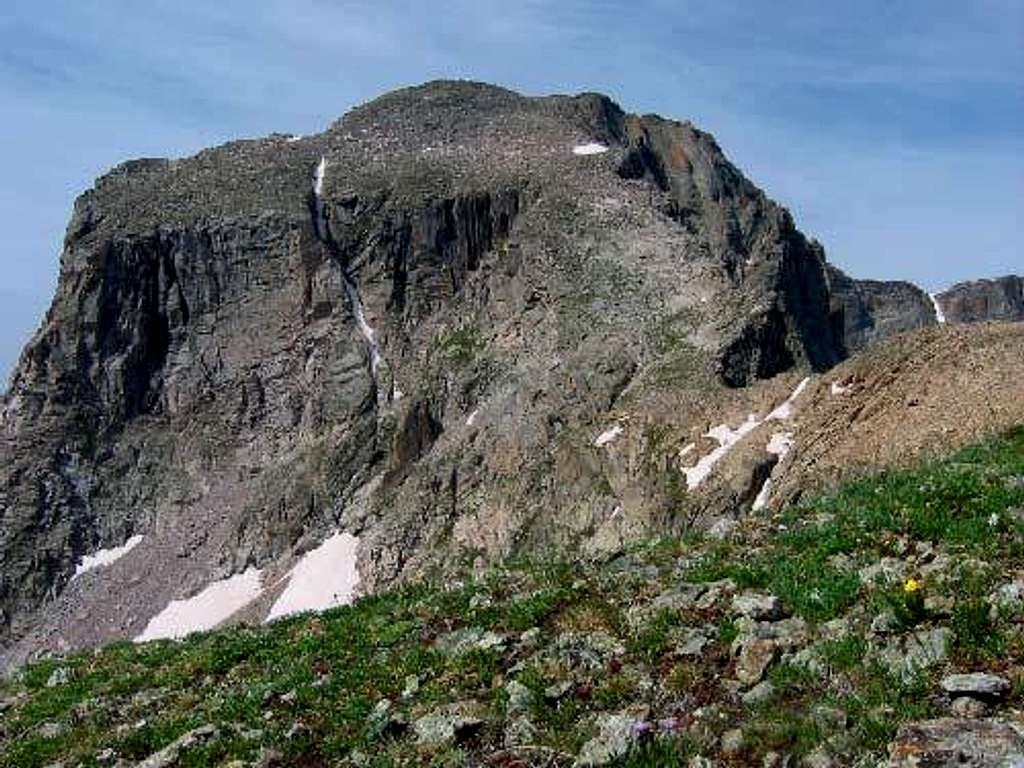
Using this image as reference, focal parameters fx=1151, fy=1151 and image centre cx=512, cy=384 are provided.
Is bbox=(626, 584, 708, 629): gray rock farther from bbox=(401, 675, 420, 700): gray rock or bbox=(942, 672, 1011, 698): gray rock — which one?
bbox=(942, 672, 1011, 698): gray rock

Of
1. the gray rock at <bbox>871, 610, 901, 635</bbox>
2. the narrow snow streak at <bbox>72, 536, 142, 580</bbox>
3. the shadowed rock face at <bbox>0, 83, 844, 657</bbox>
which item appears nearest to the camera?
the gray rock at <bbox>871, 610, 901, 635</bbox>

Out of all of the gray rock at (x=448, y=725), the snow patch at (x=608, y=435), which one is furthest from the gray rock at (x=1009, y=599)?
the snow patch at (x=608, y=435)

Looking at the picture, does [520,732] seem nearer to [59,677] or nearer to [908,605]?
[908,605]

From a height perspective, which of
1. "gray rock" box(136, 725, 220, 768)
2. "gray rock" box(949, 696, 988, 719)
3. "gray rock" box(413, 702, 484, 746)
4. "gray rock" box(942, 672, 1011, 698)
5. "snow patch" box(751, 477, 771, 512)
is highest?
"gray rock" box(942, 672, 1011, 698)

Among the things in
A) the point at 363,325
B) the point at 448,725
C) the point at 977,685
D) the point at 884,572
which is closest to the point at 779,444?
the point at 884,572

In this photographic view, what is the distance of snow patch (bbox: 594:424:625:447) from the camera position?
7219 centimetres

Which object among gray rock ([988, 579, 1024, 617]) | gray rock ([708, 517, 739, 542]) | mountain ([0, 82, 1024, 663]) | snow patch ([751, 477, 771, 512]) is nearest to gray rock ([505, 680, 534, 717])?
gray rock ([988, 579, 1024, 617])

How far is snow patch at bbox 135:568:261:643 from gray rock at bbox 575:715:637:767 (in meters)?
78.4

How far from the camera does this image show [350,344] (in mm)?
106250

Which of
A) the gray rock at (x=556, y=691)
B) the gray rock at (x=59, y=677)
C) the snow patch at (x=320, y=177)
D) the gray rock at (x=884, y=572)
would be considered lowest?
the gray rock at (x=59, y=677)

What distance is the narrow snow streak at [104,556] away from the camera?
104 meters

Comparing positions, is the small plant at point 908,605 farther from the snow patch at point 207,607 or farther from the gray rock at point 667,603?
the snow patch at point 207,607

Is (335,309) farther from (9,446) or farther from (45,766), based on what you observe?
(45,766)

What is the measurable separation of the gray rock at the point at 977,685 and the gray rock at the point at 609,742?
2.66m
